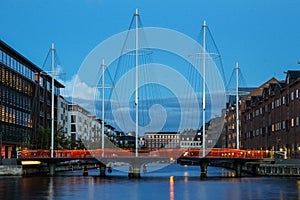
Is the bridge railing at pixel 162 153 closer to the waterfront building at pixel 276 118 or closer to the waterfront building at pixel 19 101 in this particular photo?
the waterfront building at pixel 276 118

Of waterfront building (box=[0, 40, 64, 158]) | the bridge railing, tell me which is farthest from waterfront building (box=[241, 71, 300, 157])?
waterfront building (box=[0, 40, 64, 158])

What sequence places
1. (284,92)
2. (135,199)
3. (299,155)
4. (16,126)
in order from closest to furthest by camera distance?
1. (135,199)
2. (299,155)
3. (284,92)
4. (16,126)

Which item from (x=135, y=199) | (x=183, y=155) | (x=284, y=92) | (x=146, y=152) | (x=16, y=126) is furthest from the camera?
(x=16, y=126)

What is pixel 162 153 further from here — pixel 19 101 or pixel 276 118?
pixel 19 101

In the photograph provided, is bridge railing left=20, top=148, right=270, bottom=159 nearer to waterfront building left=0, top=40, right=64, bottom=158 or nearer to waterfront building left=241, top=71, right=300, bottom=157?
waterfront building left=241, top=71, right=300, bottom=157

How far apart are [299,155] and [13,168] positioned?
5305 centimetres

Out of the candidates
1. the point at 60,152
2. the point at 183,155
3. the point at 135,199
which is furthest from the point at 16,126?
the point at 135,199

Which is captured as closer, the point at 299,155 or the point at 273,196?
the point at 273,196

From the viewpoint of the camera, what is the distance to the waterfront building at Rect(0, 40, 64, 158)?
129262 mm

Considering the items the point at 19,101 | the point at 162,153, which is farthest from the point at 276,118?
the point at 19,101

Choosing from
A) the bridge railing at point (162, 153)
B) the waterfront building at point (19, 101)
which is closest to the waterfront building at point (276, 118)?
the bridge railing at point (162, 153)

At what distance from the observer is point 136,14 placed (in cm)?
9931

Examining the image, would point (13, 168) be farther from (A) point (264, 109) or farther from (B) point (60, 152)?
(A) point (264, 109)

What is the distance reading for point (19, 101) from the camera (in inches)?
5566
